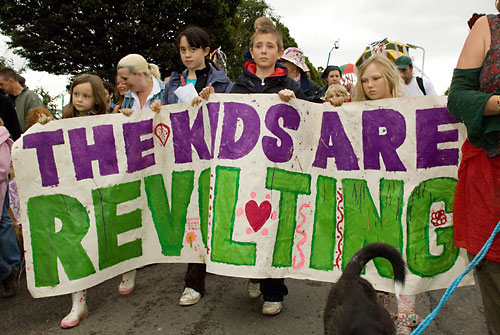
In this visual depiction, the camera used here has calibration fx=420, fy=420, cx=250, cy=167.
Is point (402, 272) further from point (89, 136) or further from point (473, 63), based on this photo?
point (89, 136)

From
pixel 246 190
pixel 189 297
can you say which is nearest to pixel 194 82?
pixel 246 190

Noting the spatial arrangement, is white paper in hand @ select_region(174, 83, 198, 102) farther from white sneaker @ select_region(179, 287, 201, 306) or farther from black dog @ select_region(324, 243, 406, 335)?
black dog @ select_region(324, 243, 406, 335)

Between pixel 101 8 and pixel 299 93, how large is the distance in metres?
15.6

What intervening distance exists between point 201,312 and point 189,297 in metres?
0.18

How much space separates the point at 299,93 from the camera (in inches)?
126

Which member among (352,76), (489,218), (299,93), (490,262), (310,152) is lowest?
(490,262)

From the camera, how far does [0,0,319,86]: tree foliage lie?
1661cm

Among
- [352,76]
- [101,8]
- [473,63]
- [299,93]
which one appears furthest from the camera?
[101,8]

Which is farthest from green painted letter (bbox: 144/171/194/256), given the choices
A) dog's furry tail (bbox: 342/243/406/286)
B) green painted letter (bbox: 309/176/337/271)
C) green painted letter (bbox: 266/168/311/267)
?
dog's furry tail (bbox: 342/243/406/286)

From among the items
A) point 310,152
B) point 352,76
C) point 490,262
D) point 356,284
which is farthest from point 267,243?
point 352,76

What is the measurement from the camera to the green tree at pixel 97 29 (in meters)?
16.6

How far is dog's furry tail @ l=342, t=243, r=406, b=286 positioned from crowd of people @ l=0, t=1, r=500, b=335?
0.32m

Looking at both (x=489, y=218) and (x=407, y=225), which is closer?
(x=489, y=218)

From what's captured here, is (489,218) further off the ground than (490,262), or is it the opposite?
(489,218)
